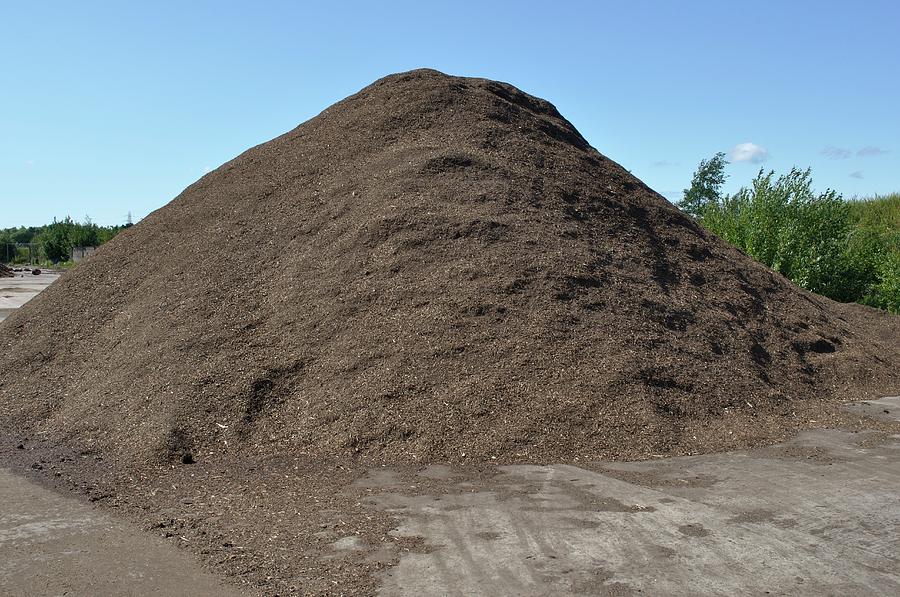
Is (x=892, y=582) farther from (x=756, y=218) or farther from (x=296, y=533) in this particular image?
(x=756, y=218)

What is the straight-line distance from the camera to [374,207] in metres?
9.49

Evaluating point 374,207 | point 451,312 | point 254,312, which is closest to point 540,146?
point 374,207

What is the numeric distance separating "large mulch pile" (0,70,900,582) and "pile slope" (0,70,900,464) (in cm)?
3

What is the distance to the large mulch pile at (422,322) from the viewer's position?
268 inches

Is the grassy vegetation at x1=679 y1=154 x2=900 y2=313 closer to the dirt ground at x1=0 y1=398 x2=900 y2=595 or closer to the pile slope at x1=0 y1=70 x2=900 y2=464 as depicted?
the pile slope at x1=0 y1=70 x2=900 y2=464

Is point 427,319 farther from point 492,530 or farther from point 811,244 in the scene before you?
point 811,244

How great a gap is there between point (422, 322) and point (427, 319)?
6 cm

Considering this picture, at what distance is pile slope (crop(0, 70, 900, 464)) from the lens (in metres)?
6.86

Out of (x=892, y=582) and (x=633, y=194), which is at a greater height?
(x=633, y=194)

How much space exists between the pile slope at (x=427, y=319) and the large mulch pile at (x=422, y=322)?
1.2 inches

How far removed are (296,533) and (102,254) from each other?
8.13 meters

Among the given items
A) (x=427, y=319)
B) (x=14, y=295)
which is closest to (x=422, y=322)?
(x=427, y=319)

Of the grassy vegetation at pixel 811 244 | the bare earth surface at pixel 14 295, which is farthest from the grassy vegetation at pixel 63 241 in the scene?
the grassy vegetation at pixel 811 244

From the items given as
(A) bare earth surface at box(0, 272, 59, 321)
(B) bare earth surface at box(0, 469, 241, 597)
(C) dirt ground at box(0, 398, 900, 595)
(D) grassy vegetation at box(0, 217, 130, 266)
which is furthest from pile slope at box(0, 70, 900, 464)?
(D) grassy vegetation at box(0, 217, 130, 266)
